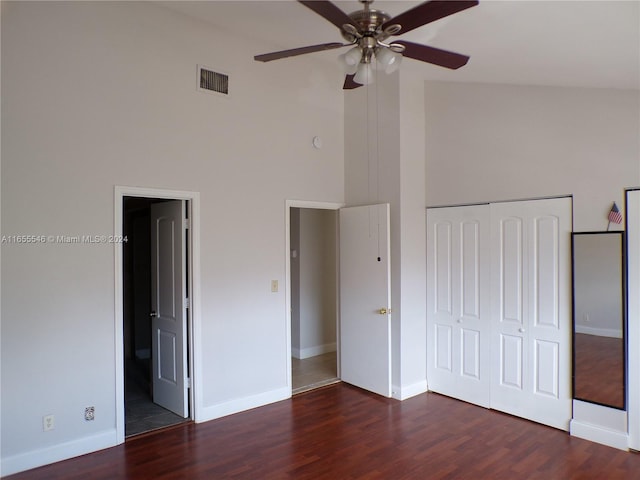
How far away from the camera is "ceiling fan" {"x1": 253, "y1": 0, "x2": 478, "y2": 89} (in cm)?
216

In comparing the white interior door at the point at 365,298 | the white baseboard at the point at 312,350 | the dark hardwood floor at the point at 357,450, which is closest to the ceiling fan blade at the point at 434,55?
the white interior door at the point at 365,298

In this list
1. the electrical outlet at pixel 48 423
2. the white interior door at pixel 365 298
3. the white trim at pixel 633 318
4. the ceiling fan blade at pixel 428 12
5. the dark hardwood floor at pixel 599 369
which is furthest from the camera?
the white interior door at pixel 365 298

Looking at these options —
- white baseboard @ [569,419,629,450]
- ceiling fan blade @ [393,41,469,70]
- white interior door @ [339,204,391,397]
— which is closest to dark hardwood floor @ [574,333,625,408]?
white baseboard @ [569,419,629,450]

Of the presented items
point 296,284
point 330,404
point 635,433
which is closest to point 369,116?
point 296,284

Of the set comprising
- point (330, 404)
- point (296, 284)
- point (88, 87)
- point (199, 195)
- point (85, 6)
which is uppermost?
point (85, 6)

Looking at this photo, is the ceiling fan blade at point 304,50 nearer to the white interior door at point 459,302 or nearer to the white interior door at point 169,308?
the white interior door at point 169,308

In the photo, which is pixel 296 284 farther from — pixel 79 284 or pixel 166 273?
pixel 79 284

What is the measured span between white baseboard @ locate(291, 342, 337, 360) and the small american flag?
4175mm

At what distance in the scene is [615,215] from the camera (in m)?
3.36

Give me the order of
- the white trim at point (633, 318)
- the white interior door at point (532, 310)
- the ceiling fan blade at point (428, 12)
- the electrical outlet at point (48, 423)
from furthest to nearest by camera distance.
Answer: the white interior door at point (532, 310), the white trim at point (633, 318), the electrical outlet at point (48, 423), the ceiling fan blade at point (428, 12)

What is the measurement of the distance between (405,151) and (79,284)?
3.37 m

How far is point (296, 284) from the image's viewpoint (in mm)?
6191

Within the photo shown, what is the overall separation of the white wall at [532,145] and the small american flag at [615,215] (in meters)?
0.04

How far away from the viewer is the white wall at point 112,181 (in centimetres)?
307
